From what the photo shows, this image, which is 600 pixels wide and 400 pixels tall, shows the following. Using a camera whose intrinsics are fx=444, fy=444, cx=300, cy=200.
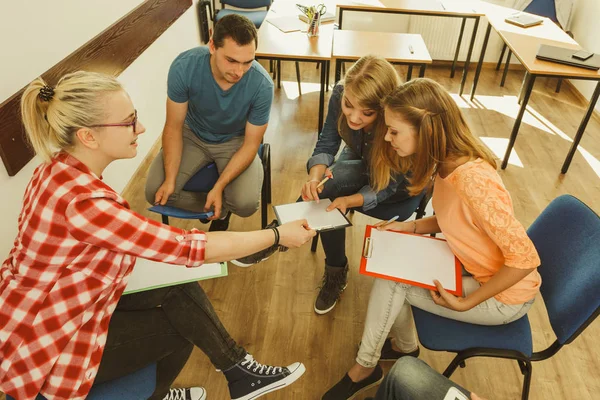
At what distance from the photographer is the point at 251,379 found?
1.67 metres

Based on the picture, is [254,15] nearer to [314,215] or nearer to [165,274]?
[314,215]

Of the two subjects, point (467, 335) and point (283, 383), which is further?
point (283, 383)

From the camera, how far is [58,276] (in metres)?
1.19

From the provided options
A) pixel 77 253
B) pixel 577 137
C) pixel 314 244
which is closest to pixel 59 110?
pixel 77 253

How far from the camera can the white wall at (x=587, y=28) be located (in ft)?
13.1

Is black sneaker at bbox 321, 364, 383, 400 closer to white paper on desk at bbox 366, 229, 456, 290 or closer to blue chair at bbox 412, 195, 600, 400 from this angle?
blue chair at bbox 412, 195, 600, 400

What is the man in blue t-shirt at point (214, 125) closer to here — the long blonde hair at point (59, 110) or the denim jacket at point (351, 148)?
the denim jacket at point (351, 148)

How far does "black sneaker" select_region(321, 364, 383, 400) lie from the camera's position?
176cm

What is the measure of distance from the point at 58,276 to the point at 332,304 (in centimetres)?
132

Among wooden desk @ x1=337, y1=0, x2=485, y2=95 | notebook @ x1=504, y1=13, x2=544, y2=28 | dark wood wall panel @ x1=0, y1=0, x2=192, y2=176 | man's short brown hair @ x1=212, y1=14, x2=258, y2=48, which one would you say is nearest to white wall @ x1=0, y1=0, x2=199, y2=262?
dark wood wall panel @ x1=0, y1=0, x2=192, y2=176

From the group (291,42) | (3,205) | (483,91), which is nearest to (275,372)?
(3,205)

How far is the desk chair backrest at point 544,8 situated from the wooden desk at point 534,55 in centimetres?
56

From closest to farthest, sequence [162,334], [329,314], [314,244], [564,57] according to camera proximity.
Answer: [162,334], [329,314], [314,244], [564,57]

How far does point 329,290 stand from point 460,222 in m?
0.87
